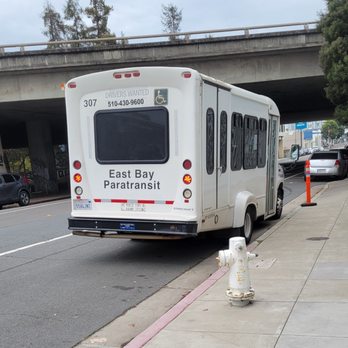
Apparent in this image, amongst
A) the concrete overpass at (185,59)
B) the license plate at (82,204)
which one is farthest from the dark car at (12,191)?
the license plate at (82,204)

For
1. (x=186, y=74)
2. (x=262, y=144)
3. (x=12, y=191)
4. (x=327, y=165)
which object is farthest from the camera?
(x=327, y=165)

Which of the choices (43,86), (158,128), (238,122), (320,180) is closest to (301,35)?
(320,180)

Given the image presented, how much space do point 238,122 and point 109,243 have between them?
368 centimetres

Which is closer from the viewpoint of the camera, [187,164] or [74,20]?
[187,164]

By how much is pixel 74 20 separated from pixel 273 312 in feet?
220

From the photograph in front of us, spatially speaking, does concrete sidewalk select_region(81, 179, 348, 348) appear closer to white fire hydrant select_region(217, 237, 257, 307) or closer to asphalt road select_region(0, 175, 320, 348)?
white fire hydrant select_region(217, 237, 257, 307)

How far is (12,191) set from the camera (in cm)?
2305

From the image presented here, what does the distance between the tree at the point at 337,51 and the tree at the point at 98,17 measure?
44.7 m

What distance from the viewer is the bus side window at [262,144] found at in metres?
10.7

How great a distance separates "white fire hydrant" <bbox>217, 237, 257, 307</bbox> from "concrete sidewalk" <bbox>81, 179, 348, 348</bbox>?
0.36ft

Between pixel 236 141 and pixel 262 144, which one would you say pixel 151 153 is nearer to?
pixel 236 141

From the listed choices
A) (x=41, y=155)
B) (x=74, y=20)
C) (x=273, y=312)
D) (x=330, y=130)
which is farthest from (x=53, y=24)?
(x=330, y=130)

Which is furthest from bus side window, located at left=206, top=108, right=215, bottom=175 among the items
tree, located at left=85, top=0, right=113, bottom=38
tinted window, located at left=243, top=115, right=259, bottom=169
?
tree, located at left=85, top=0, right=113, bottom=38

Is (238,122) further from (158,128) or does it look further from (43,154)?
(43,154)
